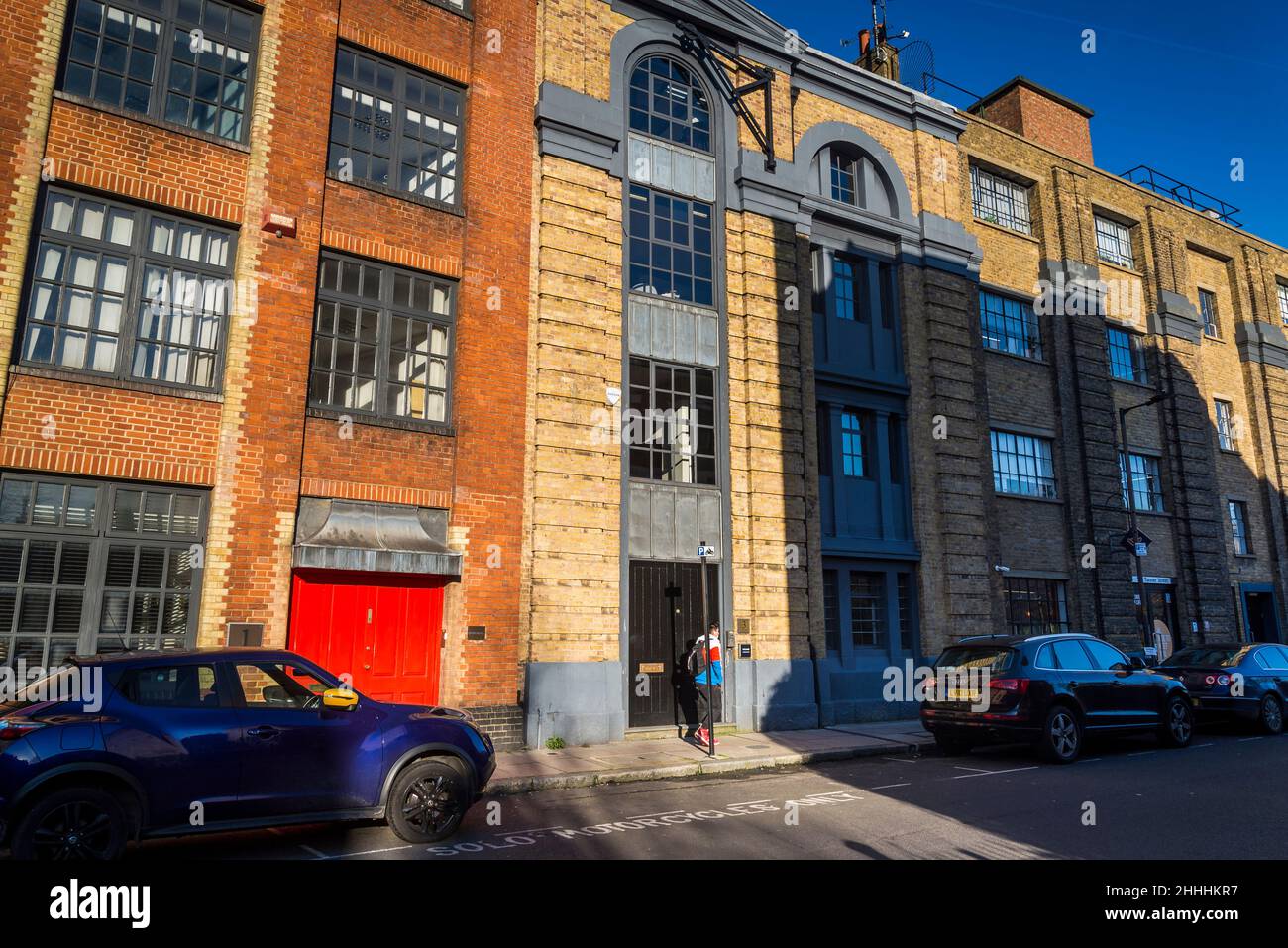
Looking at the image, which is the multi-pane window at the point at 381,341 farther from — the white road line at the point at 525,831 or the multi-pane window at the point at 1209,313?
the multi-pane window at the point at 1209,313

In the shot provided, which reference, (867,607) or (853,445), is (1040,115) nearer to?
(853,445)

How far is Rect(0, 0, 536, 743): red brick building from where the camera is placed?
10500mm

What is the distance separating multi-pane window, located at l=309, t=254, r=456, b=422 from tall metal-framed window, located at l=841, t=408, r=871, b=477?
8.87 metres

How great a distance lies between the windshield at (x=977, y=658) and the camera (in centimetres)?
1205

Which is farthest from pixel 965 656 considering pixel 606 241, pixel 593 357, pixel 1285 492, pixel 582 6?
pixel 1285 492

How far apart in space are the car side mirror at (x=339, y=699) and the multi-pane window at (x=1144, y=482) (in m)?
21.6

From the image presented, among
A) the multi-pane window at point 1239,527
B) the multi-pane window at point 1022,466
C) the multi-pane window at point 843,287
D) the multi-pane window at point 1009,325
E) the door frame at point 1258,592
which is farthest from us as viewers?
the multi-pane window at point 1239,527

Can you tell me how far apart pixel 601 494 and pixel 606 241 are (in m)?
4.62

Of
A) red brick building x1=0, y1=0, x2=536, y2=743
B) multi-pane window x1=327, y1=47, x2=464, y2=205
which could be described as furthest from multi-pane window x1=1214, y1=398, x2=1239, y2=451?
multi-pane window x1=327, y1=47, x2=464, y2=205

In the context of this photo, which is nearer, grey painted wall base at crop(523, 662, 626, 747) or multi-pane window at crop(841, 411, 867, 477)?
grey painted wall base at crop(523, 662, 626, 747)

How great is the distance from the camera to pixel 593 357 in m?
14.8

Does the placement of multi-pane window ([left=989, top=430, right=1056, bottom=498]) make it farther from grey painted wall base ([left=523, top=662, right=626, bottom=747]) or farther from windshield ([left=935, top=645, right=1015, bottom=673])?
grey painted wall base ([left=523, top=662, right=626, bottom=747])

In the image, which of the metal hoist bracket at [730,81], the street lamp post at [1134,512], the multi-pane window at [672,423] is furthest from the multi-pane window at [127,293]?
the street lamp post at [1134,512]

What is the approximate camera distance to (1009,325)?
21.7m
